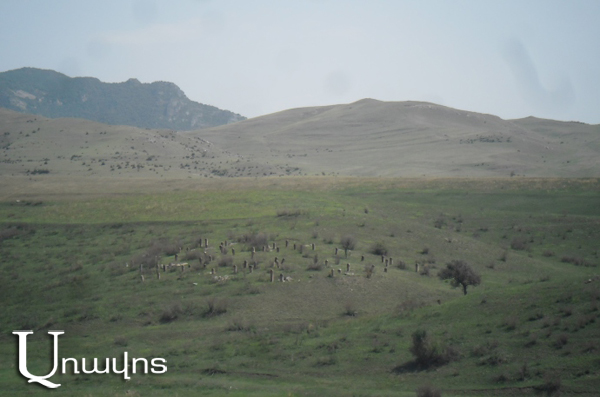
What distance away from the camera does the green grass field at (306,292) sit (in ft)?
69.5

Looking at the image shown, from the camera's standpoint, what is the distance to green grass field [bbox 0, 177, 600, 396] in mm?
21188

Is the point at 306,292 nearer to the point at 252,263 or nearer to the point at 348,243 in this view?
the point at 252,263

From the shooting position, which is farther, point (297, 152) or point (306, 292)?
point (297, 152)

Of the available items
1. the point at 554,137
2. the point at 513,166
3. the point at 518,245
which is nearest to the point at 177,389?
the point at 518,245

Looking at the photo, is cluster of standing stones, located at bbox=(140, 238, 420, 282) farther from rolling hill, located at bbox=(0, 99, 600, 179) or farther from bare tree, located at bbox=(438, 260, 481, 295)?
rolling hill, located at bbox=(0, 99, 600, 179)

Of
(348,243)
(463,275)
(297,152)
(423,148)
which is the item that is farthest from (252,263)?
(297,152)

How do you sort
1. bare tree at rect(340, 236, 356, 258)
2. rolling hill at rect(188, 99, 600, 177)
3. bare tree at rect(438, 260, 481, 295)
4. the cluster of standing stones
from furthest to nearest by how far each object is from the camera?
rolling hill at rect(188, 99, 600, 177), bare tree at rect(340, 236, 356, 258), the cluster of standing stones, bare tree at rect(438, 260, 481, 295)

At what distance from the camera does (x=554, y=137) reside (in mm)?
188750

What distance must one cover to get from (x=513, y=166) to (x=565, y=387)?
113676mm

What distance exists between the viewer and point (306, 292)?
34.6 metres

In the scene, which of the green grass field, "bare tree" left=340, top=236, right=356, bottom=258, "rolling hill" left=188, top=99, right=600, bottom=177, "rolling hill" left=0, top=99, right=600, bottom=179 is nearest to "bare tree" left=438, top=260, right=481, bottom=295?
the green grass field

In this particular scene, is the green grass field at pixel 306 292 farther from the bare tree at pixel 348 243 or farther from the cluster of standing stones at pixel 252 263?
the bare tree at pixel 348 243

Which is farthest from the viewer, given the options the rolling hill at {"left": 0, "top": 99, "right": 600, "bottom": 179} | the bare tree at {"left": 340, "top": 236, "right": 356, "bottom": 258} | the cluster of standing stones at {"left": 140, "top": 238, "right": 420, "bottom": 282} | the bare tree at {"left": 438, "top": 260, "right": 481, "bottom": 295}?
the rolling hill at {"left": 0, "top": 99, "right": 600, "bottom": 179}

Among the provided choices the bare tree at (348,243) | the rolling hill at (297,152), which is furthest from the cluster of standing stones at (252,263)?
the rolling hill at (297,152)
